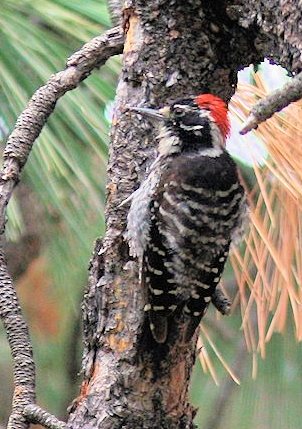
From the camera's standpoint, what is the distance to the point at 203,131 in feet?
3.48

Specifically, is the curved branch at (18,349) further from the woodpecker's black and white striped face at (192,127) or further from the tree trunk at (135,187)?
the woodpecker's black and white striped face at (192,127)

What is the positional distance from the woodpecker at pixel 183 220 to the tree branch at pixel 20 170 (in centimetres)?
11

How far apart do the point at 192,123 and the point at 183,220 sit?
14 centimetres

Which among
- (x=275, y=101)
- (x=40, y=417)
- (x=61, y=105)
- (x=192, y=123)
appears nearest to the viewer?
(x=275, y=101)

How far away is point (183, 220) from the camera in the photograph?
3.21 feet

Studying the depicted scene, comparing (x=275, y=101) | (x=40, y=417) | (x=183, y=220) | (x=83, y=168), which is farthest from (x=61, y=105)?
(x=275, y=101)

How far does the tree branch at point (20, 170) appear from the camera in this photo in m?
0.91

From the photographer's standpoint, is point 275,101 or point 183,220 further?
point 183,220

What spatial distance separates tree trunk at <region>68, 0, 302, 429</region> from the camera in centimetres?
94

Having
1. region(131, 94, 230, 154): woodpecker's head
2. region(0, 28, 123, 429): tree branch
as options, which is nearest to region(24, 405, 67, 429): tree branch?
region(0, 28, 123, 429): tree branch

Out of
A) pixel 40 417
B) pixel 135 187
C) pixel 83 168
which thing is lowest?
pixel 40 417

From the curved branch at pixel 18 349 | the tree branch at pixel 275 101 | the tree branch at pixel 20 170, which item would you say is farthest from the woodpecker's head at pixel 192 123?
the tree branch at pixel 275 101

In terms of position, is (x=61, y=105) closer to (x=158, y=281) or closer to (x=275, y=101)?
(x=158, y=281)

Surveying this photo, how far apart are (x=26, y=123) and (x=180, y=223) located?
0.20 m
